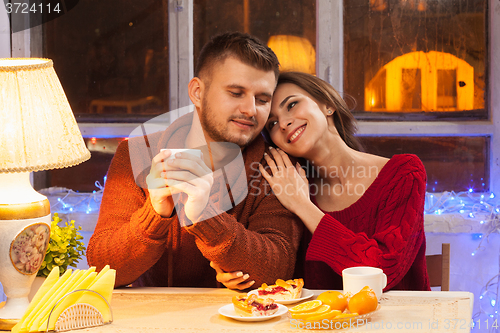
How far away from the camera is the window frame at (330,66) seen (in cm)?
260

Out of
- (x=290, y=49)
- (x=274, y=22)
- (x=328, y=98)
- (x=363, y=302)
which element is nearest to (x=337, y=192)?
(x=328, y=98)

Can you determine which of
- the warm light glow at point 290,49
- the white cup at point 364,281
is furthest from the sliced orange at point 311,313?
the warm light glow at point 290,49

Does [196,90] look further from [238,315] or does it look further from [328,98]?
[238,315]

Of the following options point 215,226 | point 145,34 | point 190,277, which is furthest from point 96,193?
point 215,226

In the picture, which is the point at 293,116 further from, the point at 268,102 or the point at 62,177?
the point at 62,177

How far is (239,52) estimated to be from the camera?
166 cm

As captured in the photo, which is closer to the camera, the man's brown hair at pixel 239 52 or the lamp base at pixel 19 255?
the lamp base at pixel 19 255

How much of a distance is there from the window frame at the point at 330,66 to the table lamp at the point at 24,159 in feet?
5.15

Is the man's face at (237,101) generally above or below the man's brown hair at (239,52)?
below

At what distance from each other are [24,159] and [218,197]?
71 centimetres

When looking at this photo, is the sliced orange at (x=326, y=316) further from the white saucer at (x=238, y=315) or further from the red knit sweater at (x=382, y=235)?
the red knit sweater at (x=382, y=235)

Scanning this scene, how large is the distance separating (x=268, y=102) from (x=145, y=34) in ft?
4.51

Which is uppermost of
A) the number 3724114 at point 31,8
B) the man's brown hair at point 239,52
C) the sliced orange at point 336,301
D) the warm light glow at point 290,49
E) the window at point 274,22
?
the number 3724114 at point 31,8

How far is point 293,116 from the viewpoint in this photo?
5.74ft
